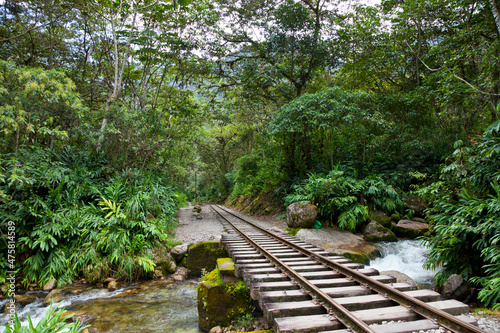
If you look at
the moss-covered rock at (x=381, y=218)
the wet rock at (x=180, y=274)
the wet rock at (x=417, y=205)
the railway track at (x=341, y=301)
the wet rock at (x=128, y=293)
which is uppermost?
the wet rock at (x=417, y=205)

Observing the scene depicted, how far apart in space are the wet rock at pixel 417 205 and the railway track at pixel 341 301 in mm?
7951

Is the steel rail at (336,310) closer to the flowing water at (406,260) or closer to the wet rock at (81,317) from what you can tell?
the wet rock at (81,317)

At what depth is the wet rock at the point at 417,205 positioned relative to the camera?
36.5ft

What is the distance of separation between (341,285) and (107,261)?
6.07 m

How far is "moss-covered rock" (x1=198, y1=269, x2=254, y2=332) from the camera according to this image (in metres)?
4.55

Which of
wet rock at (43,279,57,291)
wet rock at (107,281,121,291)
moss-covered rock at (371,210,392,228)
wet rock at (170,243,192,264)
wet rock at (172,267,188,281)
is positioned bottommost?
wet rock at (172,267,188,281)

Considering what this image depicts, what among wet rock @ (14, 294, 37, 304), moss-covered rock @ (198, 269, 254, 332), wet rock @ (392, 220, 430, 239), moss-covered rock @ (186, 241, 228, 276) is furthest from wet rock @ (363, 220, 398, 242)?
wet rock @ (14, 294, 37, 304)

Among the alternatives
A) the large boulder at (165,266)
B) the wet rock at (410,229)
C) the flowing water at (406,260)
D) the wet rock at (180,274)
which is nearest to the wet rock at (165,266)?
the large boulder at (165,266)

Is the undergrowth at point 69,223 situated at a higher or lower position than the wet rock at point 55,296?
higher

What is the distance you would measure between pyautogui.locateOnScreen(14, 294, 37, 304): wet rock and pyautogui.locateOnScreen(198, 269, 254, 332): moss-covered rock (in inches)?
169

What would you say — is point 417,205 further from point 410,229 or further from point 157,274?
point 157,274

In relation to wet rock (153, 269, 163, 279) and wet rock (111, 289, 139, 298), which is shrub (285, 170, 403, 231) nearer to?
wet rock (153, 269, 163, 279)

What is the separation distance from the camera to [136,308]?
5.47 m

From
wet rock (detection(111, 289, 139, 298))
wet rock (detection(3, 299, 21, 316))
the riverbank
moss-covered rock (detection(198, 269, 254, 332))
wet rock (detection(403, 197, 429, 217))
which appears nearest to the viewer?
moss-covered rock (detection(198, 269, 254, 332))
